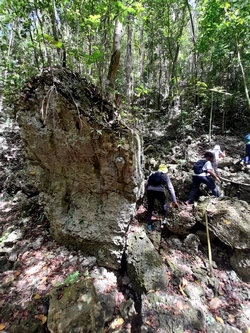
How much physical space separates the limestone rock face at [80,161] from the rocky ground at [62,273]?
0.58 meters

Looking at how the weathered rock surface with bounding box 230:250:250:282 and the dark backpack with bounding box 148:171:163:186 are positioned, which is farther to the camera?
the dark backpack with bounding box 148:171:163:186

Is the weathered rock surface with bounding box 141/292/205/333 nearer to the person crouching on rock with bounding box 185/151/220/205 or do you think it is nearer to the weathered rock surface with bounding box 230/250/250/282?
the weathered rock surface with bounding box 230/250/250/282

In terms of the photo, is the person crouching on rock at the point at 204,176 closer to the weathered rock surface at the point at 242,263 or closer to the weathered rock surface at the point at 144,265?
the weathered rock surface at the point at 242,263

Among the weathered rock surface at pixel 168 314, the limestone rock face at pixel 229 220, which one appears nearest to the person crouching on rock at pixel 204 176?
the limestone rock face at pixel 229 220

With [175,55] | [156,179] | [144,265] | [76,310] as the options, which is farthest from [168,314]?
[175,55]

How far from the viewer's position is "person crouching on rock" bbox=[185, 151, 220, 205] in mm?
5109

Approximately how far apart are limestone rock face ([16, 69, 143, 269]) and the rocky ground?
1.90ft

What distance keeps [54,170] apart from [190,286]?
14.3ft

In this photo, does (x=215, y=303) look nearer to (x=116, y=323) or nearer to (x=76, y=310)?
(x=116, y=323)

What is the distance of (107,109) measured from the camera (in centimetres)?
359

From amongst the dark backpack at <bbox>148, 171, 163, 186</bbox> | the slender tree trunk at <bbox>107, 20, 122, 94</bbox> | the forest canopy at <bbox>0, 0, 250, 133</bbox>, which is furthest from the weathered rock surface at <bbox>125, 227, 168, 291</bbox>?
the slender tree trunk at <bbox>107, 20, 122, 94</bbox>

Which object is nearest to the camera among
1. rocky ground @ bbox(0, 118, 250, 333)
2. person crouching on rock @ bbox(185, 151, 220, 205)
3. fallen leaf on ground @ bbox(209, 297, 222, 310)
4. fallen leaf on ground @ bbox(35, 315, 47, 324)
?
fallen leaf on ground @ bbox(35, 315, 47, 324)

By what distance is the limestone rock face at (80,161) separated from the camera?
345 cm

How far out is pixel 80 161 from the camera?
13.1 feet
